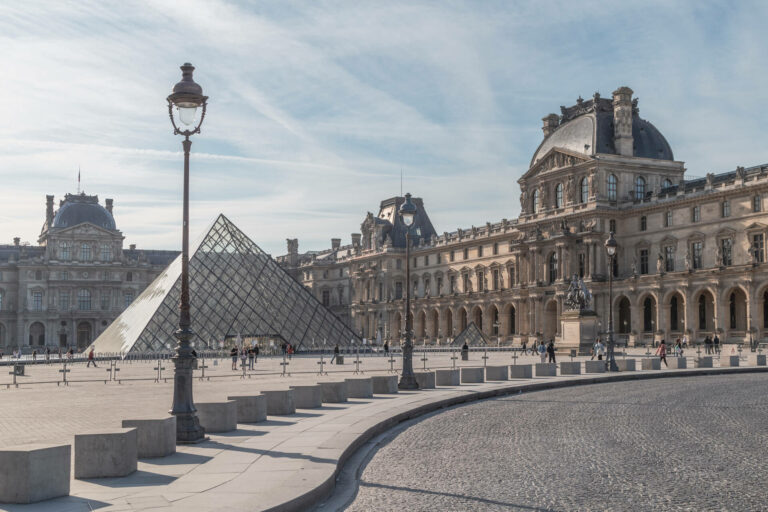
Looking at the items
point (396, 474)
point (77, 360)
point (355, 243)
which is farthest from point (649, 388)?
point (355, 243)

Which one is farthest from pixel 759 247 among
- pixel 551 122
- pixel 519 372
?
pixel 519 372

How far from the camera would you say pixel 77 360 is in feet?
177

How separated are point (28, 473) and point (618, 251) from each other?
6195cm

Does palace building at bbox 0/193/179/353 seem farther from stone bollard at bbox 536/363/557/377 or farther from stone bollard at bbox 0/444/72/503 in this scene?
stone bollard at bbox 0/444/72/503

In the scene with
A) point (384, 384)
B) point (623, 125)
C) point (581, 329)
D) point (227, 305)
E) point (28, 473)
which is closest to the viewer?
point (28, 473)

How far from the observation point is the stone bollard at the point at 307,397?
16812 millimetres

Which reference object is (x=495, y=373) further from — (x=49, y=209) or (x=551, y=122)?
(x=49, y=209)

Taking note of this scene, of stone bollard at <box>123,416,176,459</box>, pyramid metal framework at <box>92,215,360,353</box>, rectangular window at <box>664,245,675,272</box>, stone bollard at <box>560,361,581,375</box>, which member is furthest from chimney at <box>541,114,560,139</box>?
stone bollard at <box>123,416,176,459</box>

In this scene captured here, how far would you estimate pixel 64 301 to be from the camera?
105500 mm

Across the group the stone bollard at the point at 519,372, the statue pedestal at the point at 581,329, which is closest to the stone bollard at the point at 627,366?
the stone bollard at the point at 519,372

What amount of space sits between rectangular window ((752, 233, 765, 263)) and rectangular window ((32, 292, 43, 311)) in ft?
261

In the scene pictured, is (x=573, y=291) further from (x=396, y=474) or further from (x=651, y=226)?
(x=396, y=474)

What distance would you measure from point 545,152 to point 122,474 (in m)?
66.7

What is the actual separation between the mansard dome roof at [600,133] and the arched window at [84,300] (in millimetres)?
60079
